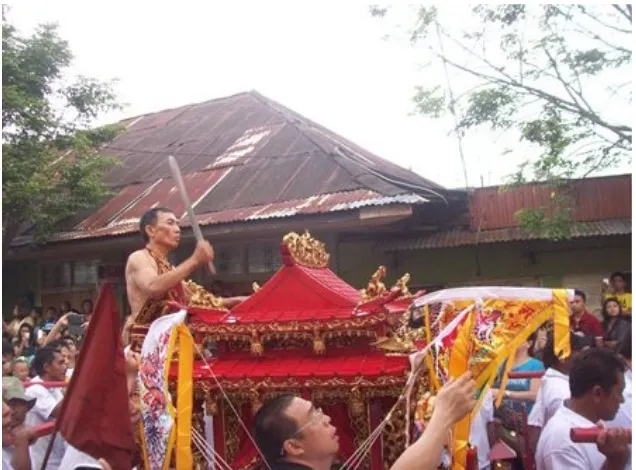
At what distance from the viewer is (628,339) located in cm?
448

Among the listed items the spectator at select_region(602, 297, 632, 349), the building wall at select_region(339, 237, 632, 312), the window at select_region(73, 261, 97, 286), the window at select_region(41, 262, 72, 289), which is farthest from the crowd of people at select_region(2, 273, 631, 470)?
the window at select_region(41, 262, 72, 289)

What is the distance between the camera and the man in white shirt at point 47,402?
131 inches

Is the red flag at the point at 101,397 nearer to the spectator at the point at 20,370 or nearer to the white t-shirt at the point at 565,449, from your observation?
the white t-shirt at the point at 565,449

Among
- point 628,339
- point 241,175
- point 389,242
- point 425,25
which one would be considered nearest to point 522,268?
point 389,242

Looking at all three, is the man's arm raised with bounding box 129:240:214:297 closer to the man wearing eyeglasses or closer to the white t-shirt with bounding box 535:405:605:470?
the man wearing eyeglasses

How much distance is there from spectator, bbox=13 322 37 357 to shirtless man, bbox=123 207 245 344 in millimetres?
4996

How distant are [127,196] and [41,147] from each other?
2.05m

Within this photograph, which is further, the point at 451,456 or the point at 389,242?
the point at 389,242

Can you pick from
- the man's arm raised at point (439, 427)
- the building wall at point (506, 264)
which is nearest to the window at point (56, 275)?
the building wall at point (506, 264)

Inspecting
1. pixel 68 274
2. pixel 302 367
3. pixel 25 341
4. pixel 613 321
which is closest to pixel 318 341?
pixel 302 367

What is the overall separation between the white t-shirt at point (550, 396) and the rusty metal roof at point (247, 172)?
15.2 feet

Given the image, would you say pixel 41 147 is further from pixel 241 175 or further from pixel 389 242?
pixel 389 242

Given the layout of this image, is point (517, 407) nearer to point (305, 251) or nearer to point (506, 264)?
point (305, 251)

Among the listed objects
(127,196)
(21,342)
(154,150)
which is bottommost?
(21,342)
